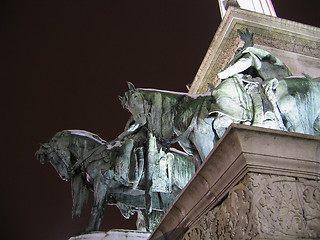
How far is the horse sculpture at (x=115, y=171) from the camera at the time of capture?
290 inches

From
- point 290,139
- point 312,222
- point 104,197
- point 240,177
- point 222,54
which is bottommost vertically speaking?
point 312,222

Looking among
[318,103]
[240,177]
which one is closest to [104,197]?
[318,103]

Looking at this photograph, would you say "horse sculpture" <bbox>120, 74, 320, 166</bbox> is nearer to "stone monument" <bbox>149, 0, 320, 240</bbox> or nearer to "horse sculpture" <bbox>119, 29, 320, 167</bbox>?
"horse sculpture" <bbox>119, 29, 320, 167</bbox>

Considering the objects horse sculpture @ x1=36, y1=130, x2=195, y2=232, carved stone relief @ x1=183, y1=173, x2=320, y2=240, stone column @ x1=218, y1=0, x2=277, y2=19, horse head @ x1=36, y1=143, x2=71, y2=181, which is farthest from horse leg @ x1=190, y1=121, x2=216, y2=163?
stone column @ x1=218, y1=0, x2=277, y2=19

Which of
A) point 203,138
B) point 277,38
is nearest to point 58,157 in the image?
point 203,138

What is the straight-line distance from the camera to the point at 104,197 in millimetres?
7363

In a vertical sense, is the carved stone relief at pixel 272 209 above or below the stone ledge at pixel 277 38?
below

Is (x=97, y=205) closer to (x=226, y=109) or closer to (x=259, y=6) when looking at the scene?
(x=226, y=109)

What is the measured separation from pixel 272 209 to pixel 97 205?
214 inches

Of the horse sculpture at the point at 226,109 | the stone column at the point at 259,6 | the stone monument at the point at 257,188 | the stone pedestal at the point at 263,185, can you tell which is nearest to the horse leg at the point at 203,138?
the horse sculpture at the point at 226,109

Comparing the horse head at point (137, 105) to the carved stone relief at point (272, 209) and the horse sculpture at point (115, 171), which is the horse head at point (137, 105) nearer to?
the horse sculpture at point (115, 171)

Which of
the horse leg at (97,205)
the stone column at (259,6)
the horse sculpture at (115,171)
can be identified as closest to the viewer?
the horse leg at (97,205)

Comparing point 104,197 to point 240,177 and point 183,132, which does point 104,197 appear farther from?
point 240,177

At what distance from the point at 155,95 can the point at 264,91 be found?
2160 mm
